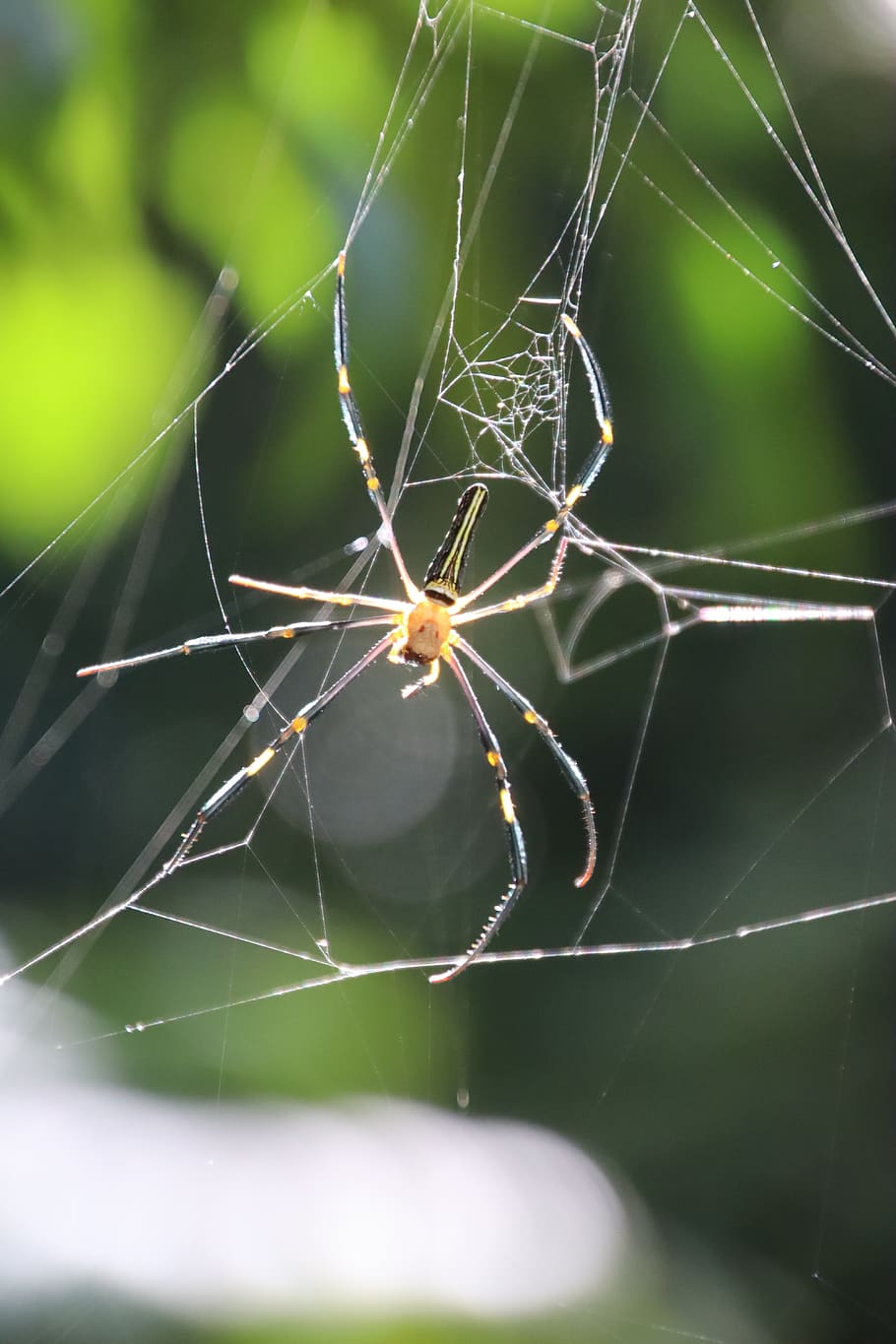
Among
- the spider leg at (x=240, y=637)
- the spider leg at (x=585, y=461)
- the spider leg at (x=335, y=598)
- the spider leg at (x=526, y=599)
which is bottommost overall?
the spider leg at (x=240, y=637)

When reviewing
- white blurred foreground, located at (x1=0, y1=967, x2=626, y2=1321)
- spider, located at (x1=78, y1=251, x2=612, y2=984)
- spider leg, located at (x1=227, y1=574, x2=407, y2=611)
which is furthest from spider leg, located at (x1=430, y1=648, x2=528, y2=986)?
white blurred foreground, located at (x1=0, y1=967, x2=626, y2=1321)

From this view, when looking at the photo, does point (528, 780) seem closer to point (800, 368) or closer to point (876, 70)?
point (800, 368)

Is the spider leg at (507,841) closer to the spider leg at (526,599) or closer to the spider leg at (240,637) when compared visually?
the spider leg at (526,599)

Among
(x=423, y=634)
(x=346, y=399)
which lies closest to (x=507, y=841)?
(x=423, y=634)

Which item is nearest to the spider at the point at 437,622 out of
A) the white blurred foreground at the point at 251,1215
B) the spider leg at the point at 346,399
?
the spider leg at the point at 346,399

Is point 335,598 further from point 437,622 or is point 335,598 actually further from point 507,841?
point 507,841

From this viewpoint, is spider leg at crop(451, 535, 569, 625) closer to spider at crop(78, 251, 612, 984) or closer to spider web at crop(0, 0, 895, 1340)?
spider at crop(78, 251, 612, 984)
